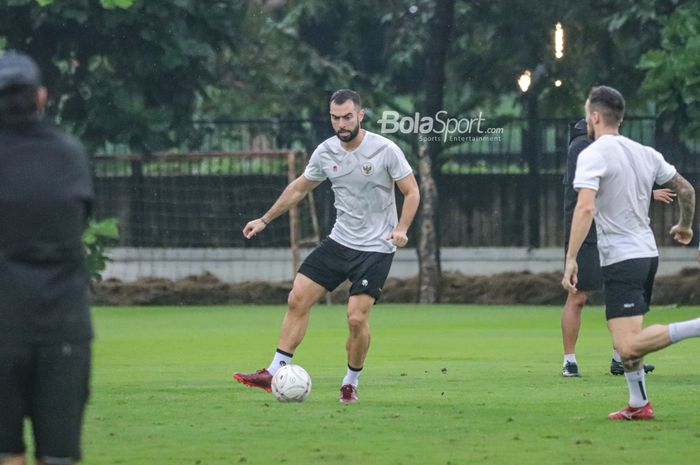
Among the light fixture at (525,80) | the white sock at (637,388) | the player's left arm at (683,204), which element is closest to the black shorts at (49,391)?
the white sock at (637,388)

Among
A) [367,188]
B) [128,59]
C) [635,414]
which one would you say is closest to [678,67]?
[128,59]

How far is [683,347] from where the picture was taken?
1686cm

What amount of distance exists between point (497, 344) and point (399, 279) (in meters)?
10.1

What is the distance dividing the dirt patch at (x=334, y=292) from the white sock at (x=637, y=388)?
16.3m

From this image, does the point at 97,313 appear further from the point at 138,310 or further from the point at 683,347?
the point at 683,347

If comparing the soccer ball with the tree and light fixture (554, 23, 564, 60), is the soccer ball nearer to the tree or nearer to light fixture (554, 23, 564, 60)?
the tree

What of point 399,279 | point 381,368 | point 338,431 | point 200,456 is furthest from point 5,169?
point 399,279

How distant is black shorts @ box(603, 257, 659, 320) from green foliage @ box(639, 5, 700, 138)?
41.5 feet

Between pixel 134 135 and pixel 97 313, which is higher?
pixel 134 135

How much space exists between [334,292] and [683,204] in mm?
17000

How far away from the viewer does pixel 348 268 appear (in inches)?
489

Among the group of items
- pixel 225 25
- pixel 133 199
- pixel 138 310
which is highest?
pixel 225 25

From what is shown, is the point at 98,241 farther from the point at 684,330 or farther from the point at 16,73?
the point at 16,73

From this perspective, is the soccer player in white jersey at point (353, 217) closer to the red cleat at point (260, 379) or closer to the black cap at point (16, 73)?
the red cleat at point (260, 379)
